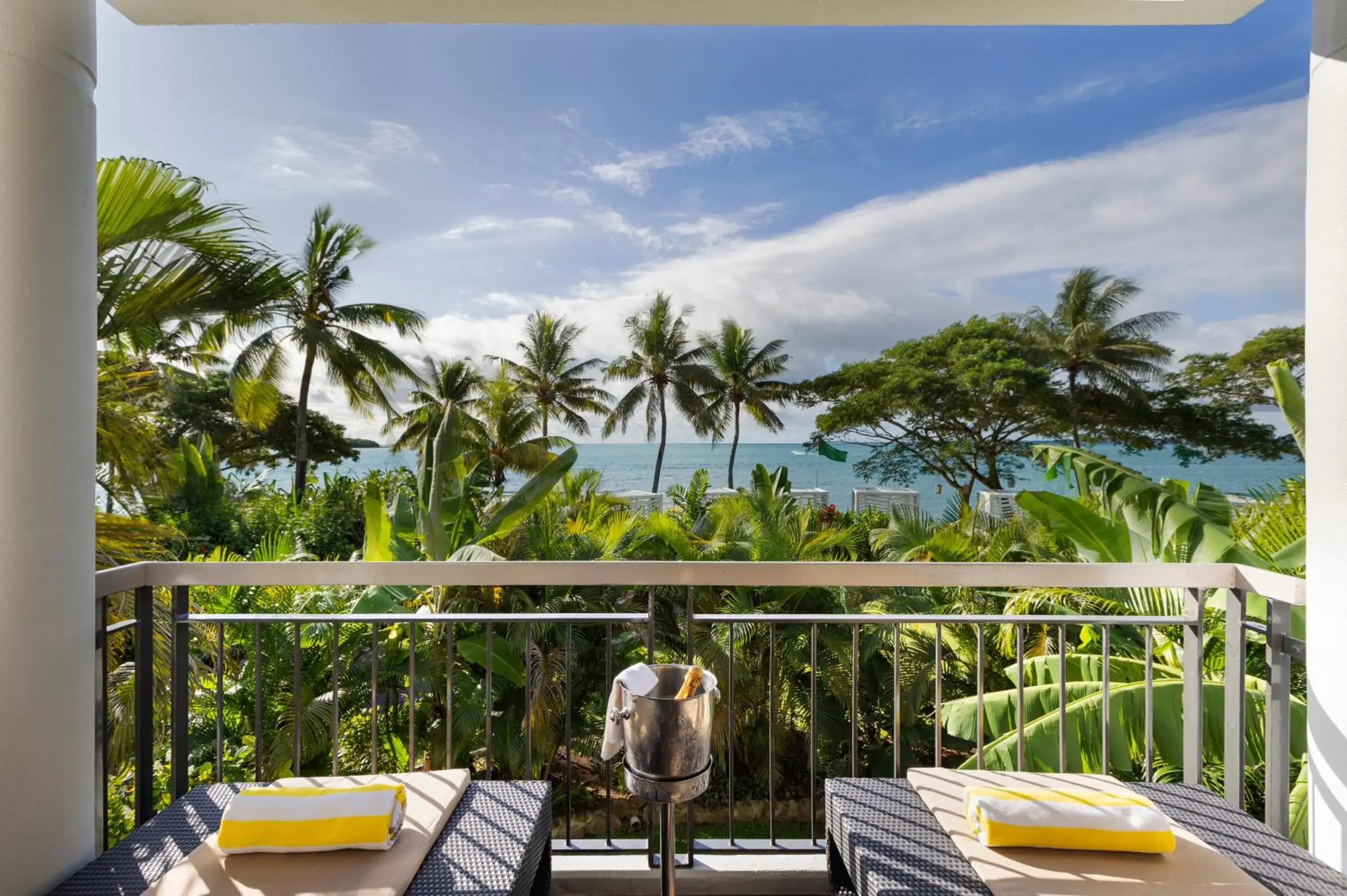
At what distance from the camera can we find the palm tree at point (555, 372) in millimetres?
24047

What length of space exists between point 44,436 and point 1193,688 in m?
3.00

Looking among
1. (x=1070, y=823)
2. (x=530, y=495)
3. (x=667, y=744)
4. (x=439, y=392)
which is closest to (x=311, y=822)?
(x=667, y=744)

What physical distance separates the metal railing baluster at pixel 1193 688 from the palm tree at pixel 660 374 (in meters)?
21.8

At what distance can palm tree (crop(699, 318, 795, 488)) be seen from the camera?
2388cm

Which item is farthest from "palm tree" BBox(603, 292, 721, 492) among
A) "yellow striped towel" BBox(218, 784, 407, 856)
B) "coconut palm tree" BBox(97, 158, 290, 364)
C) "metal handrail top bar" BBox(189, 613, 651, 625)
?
"yellow striped towel" BBox(218, 784, 407, 856)

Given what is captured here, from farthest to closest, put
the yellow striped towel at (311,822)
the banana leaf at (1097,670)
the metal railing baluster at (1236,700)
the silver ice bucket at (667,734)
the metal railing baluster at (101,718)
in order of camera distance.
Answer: the banana leaf at (1097,670), the metal railing baluster at (1236,700), the metal railing baluster at (101,718), the yellow striped towel at (311,822), the silver ice bucket at (667,734)

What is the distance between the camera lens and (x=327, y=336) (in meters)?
18.8

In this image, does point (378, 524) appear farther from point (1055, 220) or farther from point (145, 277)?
point (1055, 220)

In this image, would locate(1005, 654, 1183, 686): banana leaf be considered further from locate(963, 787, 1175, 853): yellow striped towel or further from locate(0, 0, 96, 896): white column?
locate(0, 0, 96, 896): white column

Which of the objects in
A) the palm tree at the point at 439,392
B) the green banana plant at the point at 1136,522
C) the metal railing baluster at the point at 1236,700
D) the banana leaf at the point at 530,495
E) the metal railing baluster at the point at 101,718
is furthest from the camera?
the palm tree at the point at 439,392

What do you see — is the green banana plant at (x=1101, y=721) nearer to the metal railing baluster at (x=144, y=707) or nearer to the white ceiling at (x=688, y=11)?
the white ceiling at (x=688, y=11)

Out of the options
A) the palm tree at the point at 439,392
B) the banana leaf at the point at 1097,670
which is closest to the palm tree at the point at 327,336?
the palm tree at the point at 439,392

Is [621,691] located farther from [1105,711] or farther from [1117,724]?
[1117,724]

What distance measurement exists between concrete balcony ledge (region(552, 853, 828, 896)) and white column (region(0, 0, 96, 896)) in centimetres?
116
